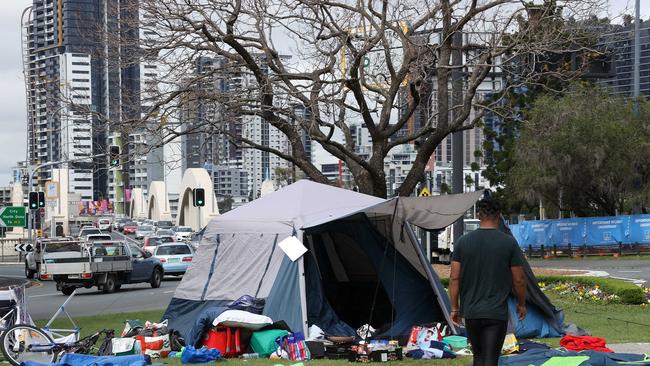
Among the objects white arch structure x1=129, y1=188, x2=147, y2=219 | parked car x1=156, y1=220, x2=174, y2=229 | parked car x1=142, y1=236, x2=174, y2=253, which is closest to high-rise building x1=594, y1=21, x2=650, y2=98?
parked car x1=142, y1=236, x2=174, y2=253

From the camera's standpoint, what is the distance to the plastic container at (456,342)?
13812 millimetres

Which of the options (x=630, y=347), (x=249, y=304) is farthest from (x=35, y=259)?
(x=630, y=347)

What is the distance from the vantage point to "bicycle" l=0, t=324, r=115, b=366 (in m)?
12.5

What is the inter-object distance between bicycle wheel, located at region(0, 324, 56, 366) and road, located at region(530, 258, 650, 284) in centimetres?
1900

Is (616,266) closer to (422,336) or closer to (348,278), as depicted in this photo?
(348,278)

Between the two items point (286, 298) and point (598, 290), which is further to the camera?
point (598, 290)

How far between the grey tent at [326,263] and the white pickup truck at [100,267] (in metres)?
14.2

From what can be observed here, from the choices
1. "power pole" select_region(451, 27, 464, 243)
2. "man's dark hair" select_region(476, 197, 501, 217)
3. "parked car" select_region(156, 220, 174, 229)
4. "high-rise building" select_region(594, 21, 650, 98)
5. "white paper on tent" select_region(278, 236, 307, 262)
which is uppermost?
"high-rise building" select_region(594, 21, 650, 98)

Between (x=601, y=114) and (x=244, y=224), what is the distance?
119 ft

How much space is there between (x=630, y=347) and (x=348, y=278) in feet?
16.6

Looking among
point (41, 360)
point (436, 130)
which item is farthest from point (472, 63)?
point (41, 360)

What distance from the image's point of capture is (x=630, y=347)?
518 inches

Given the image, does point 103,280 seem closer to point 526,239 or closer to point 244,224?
point 244,224

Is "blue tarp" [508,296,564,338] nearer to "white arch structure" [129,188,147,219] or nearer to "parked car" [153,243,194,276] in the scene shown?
"parked car" [153,243,194,276]
